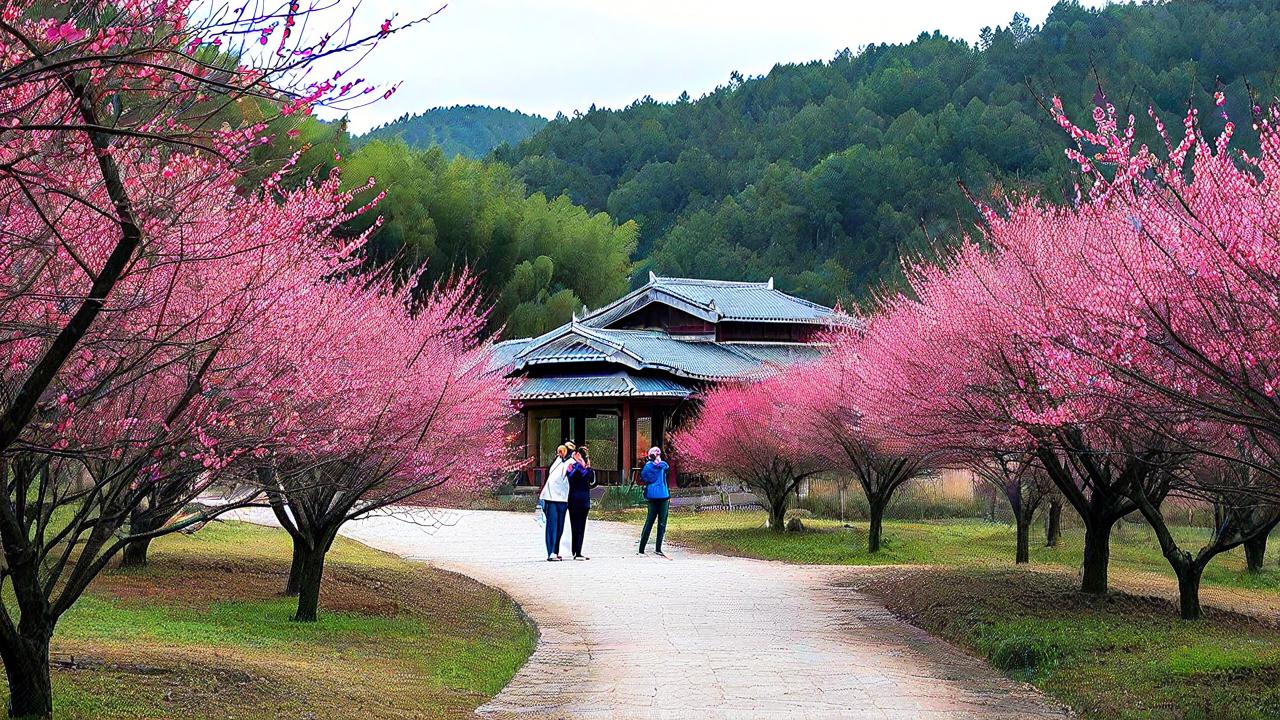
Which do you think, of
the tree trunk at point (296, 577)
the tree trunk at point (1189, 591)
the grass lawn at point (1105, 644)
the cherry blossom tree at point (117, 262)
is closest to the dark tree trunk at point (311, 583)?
the tree trunk at point (296, 577)

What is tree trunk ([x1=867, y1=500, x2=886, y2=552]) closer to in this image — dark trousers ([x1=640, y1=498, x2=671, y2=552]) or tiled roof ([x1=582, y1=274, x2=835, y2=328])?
dark trousers ([x1=640, y1=498, x2=671, y2=552])

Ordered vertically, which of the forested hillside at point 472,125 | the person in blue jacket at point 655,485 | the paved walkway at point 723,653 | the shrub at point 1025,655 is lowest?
the paved walkway at point 723,653

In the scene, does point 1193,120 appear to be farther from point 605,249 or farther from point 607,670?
point 605,249

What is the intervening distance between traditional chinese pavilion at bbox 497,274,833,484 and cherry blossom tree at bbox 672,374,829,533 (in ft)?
21.0

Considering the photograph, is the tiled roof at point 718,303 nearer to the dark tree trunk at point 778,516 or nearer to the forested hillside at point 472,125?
the dark tree trunk at point 778,516

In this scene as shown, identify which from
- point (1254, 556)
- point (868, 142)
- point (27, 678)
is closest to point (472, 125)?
point (868, 142)

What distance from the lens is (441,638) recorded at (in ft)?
36.2

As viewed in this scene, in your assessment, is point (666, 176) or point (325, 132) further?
point (666, 176)

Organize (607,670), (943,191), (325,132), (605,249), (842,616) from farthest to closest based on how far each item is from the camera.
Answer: (943,191)
(605,249)
(325,132)
(842,616)
(607,670)

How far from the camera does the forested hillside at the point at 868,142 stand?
57.6 m

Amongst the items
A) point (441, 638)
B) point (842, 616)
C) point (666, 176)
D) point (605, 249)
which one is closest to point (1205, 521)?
point (842, 616)

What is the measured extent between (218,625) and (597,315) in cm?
3188

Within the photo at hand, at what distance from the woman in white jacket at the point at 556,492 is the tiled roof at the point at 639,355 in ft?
49.9

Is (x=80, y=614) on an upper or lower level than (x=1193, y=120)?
lower
